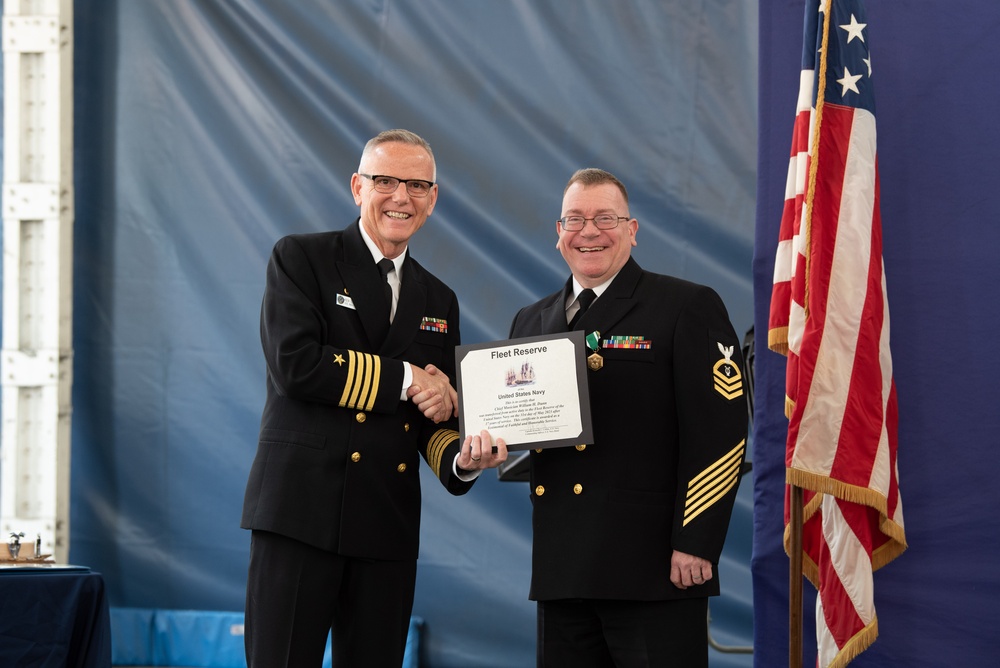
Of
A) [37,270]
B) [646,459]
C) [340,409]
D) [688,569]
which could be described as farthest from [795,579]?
[37,270]

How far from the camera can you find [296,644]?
8.45ft

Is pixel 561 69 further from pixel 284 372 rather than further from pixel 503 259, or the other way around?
pixel 284 372

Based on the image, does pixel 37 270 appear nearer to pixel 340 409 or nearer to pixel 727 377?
pixel 340 409

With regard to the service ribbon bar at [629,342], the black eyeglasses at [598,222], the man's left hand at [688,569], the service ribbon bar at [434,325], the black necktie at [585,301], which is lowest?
the man's left hand at [688,569]

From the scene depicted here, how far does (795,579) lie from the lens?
285 cm

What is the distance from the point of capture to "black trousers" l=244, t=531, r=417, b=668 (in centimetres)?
258

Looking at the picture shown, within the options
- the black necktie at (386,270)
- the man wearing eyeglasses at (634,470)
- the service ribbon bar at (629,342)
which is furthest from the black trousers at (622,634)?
the black necktie at (386,270)

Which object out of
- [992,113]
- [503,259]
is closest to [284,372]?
[992,113]

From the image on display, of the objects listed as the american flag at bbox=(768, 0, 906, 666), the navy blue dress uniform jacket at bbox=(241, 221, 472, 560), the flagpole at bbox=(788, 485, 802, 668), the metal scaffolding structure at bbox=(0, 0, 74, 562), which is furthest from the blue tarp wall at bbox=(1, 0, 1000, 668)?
the navy blue dress uniform jacket at bbox=(241, 221, 472, 560)

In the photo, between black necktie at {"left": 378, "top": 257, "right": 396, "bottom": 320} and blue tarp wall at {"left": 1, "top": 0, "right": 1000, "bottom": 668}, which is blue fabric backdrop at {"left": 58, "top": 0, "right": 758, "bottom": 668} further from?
black necktie at {"left": 378, "top": 257, "right": 396, "bottom": 320}

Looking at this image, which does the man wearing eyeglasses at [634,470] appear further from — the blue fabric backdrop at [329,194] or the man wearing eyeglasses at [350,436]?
the blue fabric backdrop at [329,194]

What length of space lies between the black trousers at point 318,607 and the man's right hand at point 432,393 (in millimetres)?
397

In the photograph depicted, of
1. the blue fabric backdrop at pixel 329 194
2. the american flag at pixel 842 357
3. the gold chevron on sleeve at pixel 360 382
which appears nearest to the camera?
the gold chevron on sleeve at pixel 360 382

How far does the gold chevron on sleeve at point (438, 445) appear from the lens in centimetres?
290
